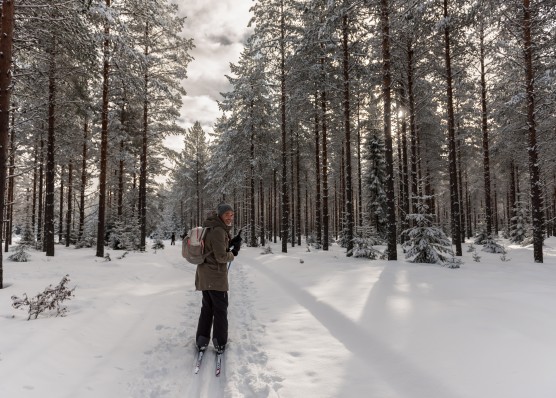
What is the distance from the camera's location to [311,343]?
15.4 ft

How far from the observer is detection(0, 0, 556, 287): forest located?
10383 mm

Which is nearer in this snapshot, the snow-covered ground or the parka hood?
the snow-covered ground

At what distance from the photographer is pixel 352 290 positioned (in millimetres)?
7293

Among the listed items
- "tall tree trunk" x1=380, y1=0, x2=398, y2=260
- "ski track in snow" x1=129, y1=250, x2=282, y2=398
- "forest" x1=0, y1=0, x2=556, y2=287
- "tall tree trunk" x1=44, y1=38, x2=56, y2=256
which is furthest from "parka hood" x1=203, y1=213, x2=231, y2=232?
"tall tree trunk" x1=44, y1=38, x2=56, y2=256

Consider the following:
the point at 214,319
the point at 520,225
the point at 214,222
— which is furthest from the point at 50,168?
the point at 520,225

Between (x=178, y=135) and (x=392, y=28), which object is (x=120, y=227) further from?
(x=392, y=28)

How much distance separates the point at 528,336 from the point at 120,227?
19.5m

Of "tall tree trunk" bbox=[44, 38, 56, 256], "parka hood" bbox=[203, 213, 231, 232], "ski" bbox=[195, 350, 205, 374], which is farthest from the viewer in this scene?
"tall tree trunk" bbox=[44, 38, 56, 256]

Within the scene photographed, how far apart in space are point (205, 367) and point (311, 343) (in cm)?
161

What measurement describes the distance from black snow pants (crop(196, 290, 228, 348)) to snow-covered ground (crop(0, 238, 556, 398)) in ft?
0.97

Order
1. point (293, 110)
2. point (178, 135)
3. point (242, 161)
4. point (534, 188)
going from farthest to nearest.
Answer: point (242, 161), point (178, 135), point (293, 110), point (534, 188)

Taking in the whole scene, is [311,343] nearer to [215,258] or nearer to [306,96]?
[215,258]

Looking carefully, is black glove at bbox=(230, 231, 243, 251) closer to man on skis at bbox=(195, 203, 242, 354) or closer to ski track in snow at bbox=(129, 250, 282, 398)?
man on skis at bbox=(195, 203, 242, 354)

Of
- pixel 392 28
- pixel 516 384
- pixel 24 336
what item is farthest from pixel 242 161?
pixel 516 384
